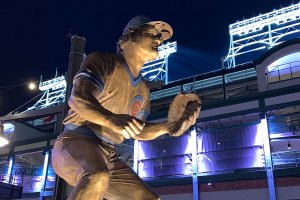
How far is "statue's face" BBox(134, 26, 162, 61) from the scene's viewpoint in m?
2.80

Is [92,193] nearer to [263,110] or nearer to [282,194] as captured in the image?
[282,194]

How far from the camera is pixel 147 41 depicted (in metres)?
2.80

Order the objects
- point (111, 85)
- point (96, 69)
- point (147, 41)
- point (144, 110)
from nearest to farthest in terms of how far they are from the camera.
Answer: point (96, 69) < point (111, 85) < point (147, 41) < point (144, 110)

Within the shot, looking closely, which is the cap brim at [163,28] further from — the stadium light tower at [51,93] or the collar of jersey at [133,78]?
the stadium light tower at [51,93]

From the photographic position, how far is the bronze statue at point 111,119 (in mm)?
2279

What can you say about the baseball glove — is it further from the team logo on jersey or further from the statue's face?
the statue's face

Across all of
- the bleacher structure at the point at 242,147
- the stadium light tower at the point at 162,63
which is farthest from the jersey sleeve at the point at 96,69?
A: the stadium light tower at the point at 162,63

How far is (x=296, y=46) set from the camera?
1691 centimetres

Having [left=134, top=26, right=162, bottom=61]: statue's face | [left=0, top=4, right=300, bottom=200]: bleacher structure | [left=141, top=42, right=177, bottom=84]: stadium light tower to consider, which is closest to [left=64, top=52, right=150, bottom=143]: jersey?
[left=134, top=26, right=162, bottom=61]: statue's face

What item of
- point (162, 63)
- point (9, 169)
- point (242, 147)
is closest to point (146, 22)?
point (242, 147)

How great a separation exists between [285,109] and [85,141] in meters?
14.7

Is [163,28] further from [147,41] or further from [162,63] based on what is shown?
[162,63]

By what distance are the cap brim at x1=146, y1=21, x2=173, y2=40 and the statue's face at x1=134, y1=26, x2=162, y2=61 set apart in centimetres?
4

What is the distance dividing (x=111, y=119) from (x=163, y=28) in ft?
3.24
